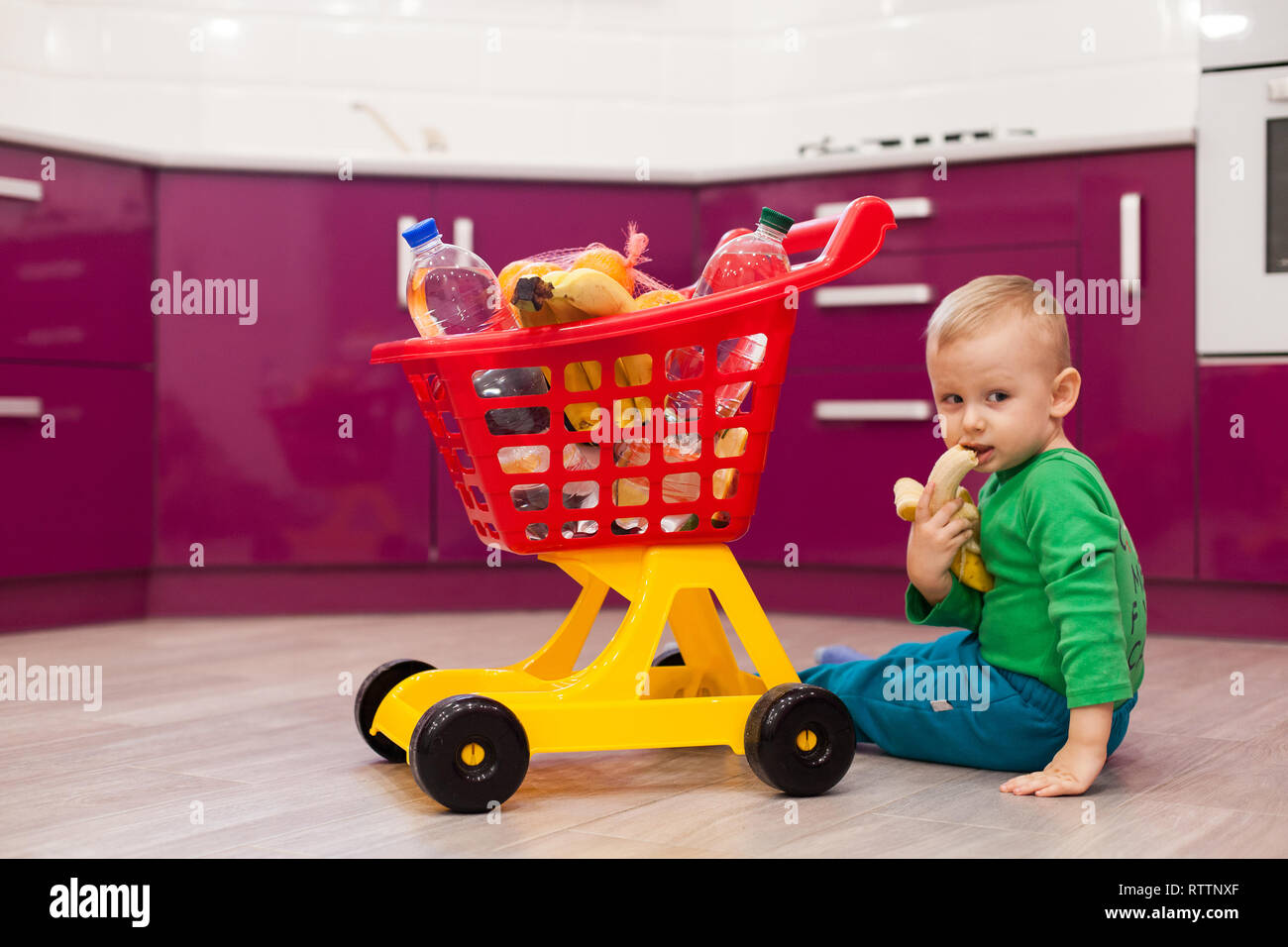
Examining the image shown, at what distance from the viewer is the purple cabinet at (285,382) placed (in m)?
2.79

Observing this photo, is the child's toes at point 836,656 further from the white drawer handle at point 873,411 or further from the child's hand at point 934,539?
the white drawer handle at point 873,411

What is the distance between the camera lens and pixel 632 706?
4.47 feet

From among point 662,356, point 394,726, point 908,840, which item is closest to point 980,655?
point 908,840

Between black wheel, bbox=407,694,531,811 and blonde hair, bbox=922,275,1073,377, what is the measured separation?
62cm

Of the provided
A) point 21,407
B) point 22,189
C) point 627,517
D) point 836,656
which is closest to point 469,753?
point 627,517

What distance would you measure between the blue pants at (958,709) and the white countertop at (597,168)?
4.50 feet

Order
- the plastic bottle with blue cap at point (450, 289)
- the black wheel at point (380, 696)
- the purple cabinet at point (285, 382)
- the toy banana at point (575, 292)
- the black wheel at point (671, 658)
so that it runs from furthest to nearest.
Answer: the purple cabinet at point (285, 382) → the black wheel at point (671, 658) → the black wheel at point (380, 696) → the plastic bottle with blue cap at point (450, 289) → the toy banana at point (575, 292)

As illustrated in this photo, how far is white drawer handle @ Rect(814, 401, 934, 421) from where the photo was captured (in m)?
A: 2.68

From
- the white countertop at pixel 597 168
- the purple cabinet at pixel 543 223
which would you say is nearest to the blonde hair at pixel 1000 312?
the white countertop at pixel 597 168

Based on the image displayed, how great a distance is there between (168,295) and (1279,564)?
7.48 feet

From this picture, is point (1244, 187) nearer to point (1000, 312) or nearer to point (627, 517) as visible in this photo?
point (1000, 312)

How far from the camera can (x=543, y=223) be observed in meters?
2.89

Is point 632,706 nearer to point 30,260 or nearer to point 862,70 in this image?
point 30,260

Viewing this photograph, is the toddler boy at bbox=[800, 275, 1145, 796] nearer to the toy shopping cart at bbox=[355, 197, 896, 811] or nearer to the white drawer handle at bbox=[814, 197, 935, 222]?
the toy shopping cart at bbox=[355, 197, 896, 811]
